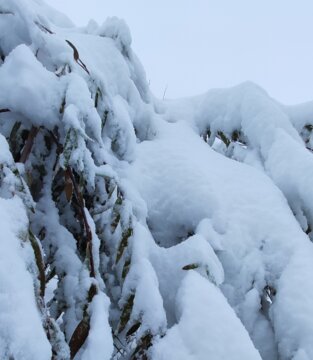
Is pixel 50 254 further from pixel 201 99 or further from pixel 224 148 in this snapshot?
pixel 201 99

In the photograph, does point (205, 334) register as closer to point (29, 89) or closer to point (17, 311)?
point (17, 311)

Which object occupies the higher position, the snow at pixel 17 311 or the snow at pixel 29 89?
the snow at pixel 29 89

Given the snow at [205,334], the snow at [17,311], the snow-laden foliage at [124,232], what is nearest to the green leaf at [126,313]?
the snow-laden foliage at [124,232]

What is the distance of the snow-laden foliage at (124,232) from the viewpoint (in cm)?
102

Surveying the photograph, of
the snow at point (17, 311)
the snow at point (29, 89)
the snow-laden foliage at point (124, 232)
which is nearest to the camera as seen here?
the snow at point (17, 311)

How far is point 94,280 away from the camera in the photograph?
1.19 m

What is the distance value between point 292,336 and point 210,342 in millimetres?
460

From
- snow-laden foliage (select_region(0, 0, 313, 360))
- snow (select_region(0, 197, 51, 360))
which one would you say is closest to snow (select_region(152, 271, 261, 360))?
snow-laden foliage (select_region(0, 0, 313, 360))

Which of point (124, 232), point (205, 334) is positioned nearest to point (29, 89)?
point (124, 232)

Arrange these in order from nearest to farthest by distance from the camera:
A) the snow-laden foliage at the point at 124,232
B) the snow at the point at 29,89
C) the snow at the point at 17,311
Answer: the snow at the point at 17,311, the snow-laden foliage at the point at 124,232, the snow at the point at 29,89

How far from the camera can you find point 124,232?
1.39 meters

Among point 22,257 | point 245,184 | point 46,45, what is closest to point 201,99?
point 245,184

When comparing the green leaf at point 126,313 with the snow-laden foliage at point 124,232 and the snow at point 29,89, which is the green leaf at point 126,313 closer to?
the snow-laden foliage at point 124,232

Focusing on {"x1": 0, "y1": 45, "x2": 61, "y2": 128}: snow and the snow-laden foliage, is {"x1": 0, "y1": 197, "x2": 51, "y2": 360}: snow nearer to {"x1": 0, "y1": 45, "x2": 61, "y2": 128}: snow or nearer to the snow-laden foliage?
the snow-laden foliage
